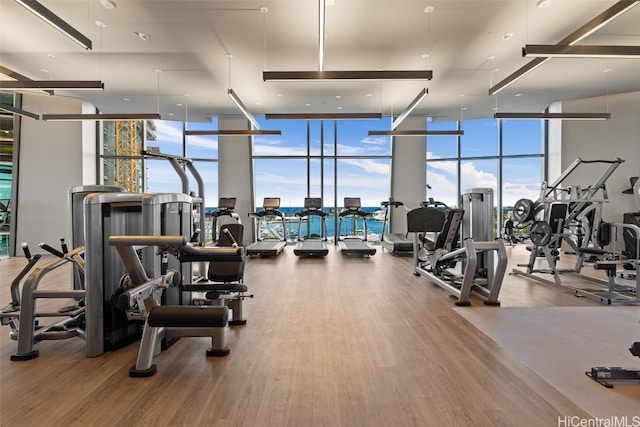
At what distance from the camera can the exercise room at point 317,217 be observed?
2045 mm

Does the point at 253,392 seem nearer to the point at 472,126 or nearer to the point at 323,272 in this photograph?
the point at 323,272

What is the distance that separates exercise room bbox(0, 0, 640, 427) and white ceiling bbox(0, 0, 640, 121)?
5 centimetres

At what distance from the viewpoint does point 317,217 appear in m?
9.95

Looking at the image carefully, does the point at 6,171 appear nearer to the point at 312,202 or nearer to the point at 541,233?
the point at 312,202

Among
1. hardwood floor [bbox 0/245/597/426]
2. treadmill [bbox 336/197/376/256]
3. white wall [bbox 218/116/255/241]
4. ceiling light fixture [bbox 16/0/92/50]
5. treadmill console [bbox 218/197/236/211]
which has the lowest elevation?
hardwood floor [bbox 0/245/597/426]

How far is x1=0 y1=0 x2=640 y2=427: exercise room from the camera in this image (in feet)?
6.71

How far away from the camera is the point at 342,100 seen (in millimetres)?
8180

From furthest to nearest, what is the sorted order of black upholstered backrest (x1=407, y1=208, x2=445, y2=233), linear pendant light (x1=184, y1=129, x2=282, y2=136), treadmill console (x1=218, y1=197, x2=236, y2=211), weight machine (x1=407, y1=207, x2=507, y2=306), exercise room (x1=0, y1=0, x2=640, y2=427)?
treadmill console (x1=218, y1=197, x2=236, y2=211) → linear pendant light (x1=184, y1=129, x2=282, y2=136) → black upholstered backrest (x1=407, y1=208, x2=445, y2=233) → weight machine (x1=407, y1=207, x2=507, y2=306) → exercise room (x1=0, y1=0, x2=640, y2=427)

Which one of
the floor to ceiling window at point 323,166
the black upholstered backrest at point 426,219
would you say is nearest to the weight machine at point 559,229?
the black upholstered backrest at point 426,219

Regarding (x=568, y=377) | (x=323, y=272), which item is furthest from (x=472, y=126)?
(x=568, y=377)

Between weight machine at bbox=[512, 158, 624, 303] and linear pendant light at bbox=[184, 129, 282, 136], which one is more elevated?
linear pendant light at bbox=[184, 129, 282, 136]

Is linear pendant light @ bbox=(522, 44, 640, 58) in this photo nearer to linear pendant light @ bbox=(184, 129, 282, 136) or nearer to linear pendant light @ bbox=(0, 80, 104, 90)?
linear pendant light @ bbox=(184, 129, 282, 136)

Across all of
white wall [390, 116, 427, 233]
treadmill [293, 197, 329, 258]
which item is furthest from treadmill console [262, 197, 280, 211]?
white wall [390, 116, 427, 233]

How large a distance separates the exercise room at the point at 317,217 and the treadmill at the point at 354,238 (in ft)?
0.62
